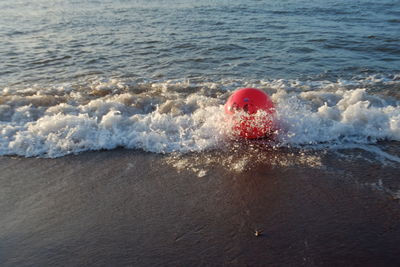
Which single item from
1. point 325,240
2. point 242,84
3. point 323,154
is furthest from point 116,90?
point 325,240

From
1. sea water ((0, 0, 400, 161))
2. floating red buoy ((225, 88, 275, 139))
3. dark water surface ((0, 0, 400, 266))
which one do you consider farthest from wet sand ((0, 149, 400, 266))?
floating red buoy ((225, 88, 275, 139))

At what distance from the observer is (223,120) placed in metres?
6.24

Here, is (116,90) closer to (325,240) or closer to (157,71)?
(157,71)

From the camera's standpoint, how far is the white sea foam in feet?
19.9

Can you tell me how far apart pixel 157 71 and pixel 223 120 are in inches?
165

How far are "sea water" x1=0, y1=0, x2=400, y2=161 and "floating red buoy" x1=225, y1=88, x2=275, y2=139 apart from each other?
0.72 ft

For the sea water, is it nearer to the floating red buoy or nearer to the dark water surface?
the dark water surface

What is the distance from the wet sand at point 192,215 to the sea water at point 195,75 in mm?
662

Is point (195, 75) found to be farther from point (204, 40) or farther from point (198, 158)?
point (198, 158)

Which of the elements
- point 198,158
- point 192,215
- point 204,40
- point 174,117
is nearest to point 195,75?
point 174,117

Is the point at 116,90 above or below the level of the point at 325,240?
below

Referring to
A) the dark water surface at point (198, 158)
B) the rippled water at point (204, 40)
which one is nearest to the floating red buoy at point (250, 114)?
the dark water surface at point (198, 158)

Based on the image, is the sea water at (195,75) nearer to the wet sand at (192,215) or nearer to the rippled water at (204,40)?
the rippled water at (204,40)

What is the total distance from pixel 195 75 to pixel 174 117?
285 cm
